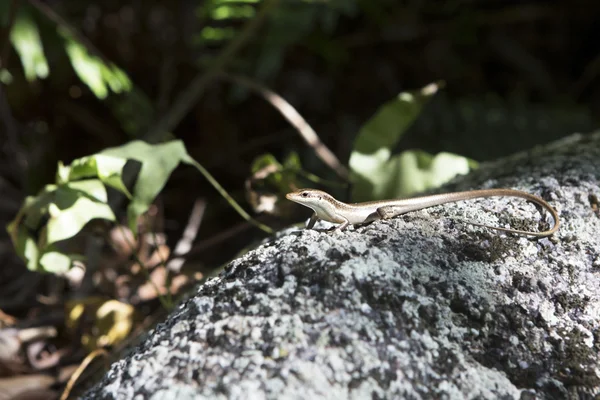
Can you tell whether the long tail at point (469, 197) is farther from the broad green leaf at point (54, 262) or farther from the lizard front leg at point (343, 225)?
the broad green leaf at point (54, 262)

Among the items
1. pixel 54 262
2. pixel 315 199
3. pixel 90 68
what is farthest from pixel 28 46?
pixel 315 199

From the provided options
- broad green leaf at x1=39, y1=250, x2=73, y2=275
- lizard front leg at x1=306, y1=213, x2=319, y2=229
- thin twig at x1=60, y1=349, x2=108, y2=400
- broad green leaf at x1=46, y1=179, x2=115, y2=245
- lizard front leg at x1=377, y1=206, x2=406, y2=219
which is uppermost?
lizard front leg at x1=377, y1=206, x2=406, y2=219

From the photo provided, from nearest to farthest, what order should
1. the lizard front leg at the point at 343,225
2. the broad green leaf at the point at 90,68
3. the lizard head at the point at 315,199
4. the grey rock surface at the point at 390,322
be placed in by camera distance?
the grey rock surface at the point at 390,322 < the lizard front leg at the point at 343,225 < the lizard head at the point at 315,199 < the broad green leaf at the point at 90,68

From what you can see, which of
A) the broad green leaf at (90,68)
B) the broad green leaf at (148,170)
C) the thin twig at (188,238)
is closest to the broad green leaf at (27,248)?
the broad green leaf at (148,170)

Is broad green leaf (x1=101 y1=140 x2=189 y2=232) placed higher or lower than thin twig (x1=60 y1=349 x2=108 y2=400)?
higher

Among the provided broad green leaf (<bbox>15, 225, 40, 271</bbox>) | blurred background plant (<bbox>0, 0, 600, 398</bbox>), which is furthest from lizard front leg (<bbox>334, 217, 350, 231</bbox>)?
broad green leaf (<bbox>15, 225, 40, 271</bbox>)

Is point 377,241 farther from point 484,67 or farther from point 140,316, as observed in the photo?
point 484,67

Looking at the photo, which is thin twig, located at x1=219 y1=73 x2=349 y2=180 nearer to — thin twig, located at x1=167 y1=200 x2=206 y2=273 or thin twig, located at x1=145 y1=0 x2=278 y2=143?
thin twig, located at x1=145 y1=0 x2=278 y2=143
